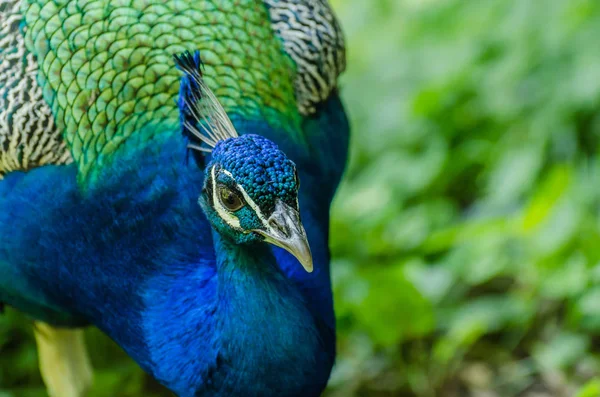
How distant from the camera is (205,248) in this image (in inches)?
76.9

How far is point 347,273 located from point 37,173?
114 cm

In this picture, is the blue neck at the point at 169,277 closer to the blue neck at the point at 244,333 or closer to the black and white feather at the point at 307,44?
the blue neck at the point at 244,333

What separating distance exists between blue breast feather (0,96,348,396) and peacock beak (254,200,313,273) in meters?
0.17

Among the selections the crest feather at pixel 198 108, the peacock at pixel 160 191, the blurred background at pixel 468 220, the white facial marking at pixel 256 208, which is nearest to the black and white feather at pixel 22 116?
the peacock at pixel 160 191

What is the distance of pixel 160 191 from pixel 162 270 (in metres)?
0.16

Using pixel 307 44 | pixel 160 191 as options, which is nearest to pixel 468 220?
pixel 307 44

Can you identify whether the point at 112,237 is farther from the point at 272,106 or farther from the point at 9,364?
the point at 9,364

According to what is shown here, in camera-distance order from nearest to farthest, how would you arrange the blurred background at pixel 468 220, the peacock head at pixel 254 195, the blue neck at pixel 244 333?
the peacock head at pixel 254 195 → the blue neck at pixel 244 333 → the blurred background at pixel 468 220

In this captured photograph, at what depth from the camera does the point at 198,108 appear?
181cm

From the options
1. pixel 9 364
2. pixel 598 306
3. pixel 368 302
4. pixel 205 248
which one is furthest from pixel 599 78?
pixel 9 364

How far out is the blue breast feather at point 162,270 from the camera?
180 cm

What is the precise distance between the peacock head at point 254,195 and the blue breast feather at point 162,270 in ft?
0.46

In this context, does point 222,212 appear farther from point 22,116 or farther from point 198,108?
point 22,116

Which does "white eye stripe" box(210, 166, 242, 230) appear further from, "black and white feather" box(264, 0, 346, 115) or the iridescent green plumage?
"black and white feather" box(264, 0, 346, 115)
